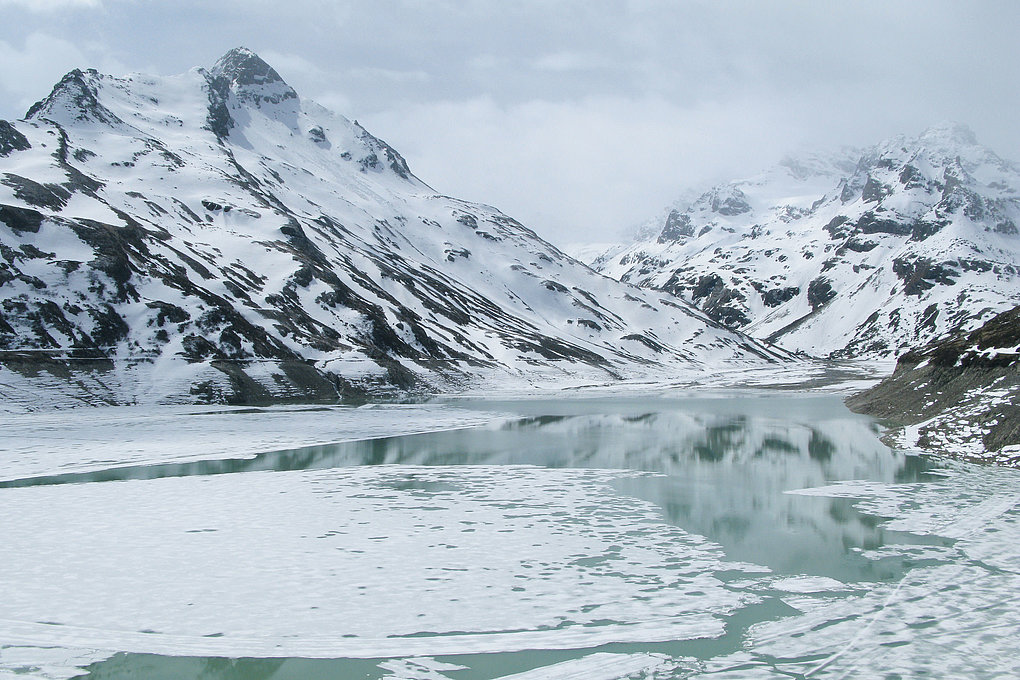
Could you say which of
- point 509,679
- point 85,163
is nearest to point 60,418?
point 509,679

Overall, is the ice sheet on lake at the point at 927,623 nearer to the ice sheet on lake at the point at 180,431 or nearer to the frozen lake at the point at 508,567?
the frozen lake at the point at 508,567

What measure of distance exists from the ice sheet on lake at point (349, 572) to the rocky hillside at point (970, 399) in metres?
21.2

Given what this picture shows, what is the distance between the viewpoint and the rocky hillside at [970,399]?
35.6 m

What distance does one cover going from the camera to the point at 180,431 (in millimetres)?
51469

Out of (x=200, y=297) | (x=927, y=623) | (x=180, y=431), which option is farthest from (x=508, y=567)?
(x=200, y=297)

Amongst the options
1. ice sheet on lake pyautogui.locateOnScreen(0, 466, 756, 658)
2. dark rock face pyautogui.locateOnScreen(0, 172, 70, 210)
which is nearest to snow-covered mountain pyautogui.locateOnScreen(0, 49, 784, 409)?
dark rock face pyautogui.locateOnScreen(0, 172, 70, 210)

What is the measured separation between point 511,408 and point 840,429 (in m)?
36.1

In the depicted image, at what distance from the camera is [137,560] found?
19.2 m

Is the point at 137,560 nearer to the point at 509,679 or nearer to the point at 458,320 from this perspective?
the point at 509,679

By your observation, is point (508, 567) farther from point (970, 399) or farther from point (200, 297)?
point (200, 297)

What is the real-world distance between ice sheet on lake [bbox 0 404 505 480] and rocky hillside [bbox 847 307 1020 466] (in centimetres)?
3257

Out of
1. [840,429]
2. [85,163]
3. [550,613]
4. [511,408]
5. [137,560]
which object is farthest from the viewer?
[85,163]

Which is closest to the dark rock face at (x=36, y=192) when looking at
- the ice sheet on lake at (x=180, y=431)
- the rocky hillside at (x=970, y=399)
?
the ice sheet on lake at (x=180, y=431)

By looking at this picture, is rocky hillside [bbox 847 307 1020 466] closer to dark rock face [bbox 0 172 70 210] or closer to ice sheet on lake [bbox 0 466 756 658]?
ice sheet on lake [bbox 0 466 756 658]
